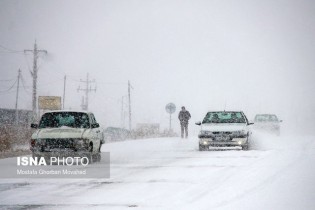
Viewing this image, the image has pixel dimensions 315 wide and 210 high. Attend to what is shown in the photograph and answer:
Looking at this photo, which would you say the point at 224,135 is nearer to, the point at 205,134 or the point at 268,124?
Answer: the point at 205,134

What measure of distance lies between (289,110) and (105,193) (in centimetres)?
16486

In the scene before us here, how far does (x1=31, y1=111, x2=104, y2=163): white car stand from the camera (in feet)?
56.3

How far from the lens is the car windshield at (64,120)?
18.5m

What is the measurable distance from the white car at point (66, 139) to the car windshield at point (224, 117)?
7.73 m

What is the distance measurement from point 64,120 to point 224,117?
8.70 metres

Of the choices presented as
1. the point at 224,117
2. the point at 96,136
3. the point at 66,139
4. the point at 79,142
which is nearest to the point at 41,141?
the point at 66,139

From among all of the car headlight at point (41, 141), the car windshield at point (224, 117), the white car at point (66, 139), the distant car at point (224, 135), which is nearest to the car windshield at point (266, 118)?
the car windshield at point (224, 117)

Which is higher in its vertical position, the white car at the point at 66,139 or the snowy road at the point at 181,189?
the white car at the point at 66,139

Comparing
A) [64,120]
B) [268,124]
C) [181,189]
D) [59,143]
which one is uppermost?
[268,124]

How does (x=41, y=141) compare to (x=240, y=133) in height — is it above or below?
below

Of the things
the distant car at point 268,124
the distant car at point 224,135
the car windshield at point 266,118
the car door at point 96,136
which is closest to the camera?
the car door at point 96,136

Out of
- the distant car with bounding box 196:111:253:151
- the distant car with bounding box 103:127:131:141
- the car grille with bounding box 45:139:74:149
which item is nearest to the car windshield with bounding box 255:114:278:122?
the distant car with bounding box 103:127:131:141

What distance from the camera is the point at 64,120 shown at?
18.8m

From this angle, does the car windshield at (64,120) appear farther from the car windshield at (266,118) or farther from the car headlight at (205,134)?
the car windshield at (266,118)
